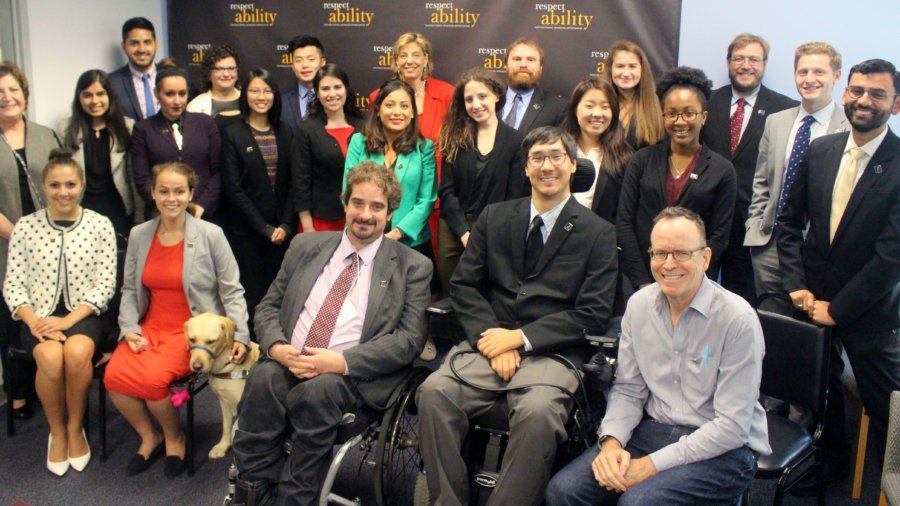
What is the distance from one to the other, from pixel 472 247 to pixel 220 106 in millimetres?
2113

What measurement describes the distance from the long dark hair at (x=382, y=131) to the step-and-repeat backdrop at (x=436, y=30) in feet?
4.01

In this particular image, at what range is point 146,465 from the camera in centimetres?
329

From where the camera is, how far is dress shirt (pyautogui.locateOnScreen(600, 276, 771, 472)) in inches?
89.7

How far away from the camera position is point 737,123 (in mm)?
3875

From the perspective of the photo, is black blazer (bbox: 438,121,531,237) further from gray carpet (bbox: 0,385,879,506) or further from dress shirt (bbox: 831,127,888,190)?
dress shirt (bbox: 831,127,888,190)

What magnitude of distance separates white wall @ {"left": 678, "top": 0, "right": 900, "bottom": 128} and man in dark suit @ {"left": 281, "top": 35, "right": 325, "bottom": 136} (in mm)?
2146

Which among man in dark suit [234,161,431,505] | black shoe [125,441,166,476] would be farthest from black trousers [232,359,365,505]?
black shoe [125,441,166,476]

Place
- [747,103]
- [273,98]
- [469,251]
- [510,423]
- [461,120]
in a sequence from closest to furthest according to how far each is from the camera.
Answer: [510,423]
[469,251]
[461,120]
[747,103]
[273,98]

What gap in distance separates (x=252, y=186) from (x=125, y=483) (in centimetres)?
169

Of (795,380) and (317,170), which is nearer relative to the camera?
(795,380)

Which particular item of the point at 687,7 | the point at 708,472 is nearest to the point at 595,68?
the point at 687,7

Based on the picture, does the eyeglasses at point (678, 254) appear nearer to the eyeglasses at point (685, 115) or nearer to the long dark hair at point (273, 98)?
the eyeglasses at point (685, 115)

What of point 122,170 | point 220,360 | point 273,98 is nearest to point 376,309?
point 220,360

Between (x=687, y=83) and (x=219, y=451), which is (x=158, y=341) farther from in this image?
(x=687, y=83)
